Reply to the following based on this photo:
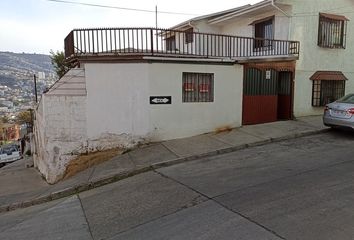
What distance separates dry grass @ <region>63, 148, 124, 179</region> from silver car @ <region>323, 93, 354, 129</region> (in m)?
6.86

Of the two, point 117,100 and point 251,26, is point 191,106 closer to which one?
point 117,100

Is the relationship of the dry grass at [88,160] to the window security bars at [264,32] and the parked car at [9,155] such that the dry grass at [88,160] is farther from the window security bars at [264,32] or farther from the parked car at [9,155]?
the parked car at [9,155]

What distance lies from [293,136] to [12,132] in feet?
240

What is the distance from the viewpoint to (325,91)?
14461mm

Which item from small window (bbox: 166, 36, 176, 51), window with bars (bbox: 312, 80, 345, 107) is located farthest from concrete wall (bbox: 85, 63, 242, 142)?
small window (bbox: 166, 36, 176, 51)

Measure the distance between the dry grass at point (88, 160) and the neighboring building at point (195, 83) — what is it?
0.76 feet

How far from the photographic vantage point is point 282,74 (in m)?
13.5

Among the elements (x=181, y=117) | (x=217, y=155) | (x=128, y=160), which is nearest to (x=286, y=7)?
(x=181, y=117)

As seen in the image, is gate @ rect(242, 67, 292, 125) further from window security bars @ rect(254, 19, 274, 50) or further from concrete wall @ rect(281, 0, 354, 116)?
window security bars @ rect(254, 19, 274, 50)

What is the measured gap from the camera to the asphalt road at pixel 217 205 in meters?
4.58

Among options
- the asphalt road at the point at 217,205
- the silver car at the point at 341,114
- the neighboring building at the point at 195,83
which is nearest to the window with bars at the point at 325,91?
the neighboring building at the point at 195,83

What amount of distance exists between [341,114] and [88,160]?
8.07 meters

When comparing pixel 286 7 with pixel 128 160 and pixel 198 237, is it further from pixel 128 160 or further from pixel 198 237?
pixel 198 237

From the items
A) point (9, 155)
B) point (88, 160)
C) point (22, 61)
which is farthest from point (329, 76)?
point (22, 61)
